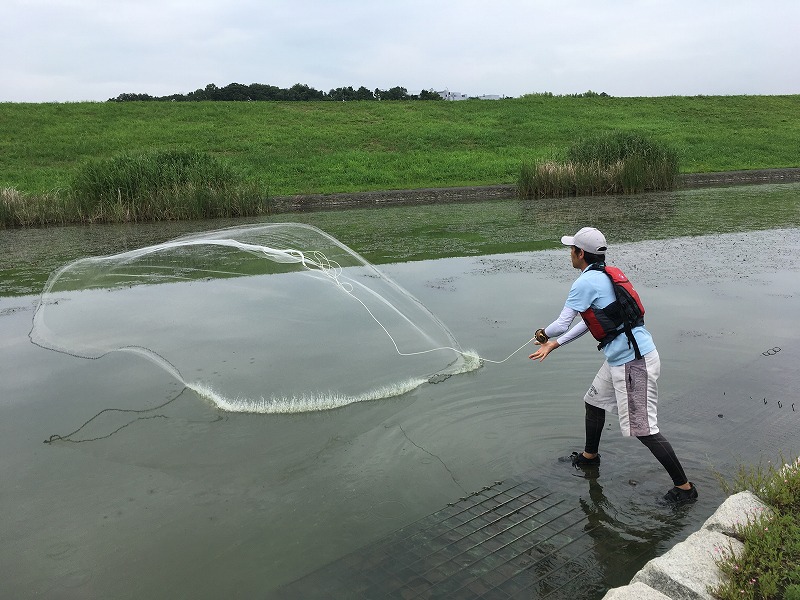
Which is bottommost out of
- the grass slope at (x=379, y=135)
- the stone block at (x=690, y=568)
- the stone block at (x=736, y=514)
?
the stone block at (x=690, y=568)

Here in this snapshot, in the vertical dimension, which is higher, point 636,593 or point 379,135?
point 379,135

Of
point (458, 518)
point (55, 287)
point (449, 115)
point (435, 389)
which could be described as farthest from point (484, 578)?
point (449, 115)

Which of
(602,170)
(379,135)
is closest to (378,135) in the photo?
(379,135)

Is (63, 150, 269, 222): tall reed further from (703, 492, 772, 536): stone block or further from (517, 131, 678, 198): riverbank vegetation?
(703, 492, 772, 536): stone block

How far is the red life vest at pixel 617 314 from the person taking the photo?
4398 millimetres

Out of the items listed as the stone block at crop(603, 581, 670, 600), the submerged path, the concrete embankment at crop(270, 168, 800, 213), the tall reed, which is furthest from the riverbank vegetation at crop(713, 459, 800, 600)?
the concrete embankment at crop(270, 168, 800, 213)

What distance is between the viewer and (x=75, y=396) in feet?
21.4

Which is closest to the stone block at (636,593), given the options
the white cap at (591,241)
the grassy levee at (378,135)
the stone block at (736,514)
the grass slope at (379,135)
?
the stone block at (736,514)

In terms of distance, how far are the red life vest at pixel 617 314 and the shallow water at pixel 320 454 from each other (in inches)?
43.5

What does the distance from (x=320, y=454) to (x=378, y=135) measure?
34.8m

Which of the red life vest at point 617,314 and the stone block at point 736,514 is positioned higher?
the red life vest at point 617,314

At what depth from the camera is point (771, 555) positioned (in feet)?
10.4

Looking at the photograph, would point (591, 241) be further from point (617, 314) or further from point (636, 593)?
point (636, 593)

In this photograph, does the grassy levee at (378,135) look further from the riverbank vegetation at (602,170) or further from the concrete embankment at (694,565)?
the concrete embankment at (694,565)
